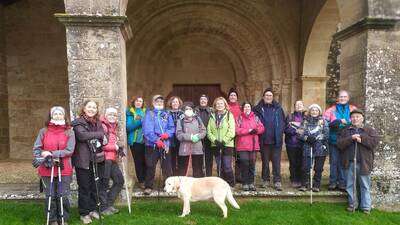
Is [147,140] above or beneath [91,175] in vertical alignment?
above

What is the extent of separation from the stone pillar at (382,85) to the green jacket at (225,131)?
1.95 metres

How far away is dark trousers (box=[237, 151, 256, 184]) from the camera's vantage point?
5391 millimetres

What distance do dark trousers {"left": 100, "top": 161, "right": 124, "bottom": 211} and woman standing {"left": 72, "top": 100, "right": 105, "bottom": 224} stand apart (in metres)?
0.16

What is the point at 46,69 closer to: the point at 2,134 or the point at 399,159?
the point at 2,134

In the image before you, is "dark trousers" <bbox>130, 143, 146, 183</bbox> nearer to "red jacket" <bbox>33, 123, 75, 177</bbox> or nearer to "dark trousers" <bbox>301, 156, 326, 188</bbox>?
"red jacket" <bbox>33, 123, 75, 177</bbox>

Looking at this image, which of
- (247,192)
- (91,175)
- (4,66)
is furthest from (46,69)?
(247,192)

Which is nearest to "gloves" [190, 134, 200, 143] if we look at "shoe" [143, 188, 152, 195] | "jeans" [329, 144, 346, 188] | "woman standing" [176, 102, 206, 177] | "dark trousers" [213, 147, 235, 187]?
"woman standing" [176, 102, 206, 177]

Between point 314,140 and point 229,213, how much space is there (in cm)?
166

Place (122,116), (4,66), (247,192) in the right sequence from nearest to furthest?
(122,116)
(247,192)
(4,66)

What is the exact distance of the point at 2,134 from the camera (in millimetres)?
8914

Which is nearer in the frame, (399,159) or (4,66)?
(399,159)

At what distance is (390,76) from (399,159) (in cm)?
124

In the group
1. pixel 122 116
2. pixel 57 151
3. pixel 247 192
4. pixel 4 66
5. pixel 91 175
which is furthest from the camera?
pixel 4 66

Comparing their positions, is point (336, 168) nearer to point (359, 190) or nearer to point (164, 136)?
point (359, 190)
